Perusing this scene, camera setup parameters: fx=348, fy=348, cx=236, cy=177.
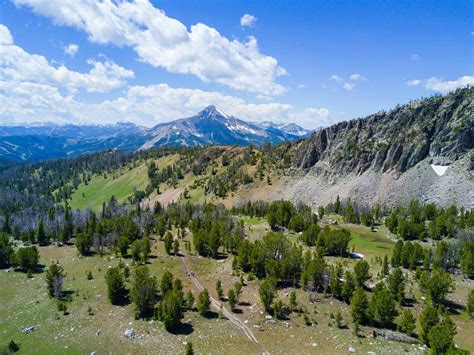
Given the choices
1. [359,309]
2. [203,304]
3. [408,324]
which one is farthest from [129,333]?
[408,324]

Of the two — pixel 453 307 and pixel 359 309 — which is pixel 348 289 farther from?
pixel 453 307

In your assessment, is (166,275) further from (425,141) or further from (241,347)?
(425,141)

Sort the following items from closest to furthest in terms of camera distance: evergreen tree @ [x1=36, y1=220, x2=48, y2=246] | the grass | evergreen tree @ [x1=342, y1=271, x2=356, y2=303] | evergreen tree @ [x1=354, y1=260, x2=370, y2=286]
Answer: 1. the grass
2. evergreen tree @ [x1=342, y1=271, x2=356, y2=303]
3. evergreen tree @ [x1=354, y1=260, x2=370, y2=286]
4. evergreen tree @ [x1=36, y1=220, x2=48, y2=246]

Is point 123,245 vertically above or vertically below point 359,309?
below

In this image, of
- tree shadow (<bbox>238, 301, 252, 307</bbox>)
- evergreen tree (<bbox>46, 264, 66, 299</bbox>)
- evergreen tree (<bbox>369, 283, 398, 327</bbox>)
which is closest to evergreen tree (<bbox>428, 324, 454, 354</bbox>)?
evergreen tree (<bbox>369, 283, 398, 327</bbox>)

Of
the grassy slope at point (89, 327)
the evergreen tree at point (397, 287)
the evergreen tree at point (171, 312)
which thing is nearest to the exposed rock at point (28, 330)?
the grassy slope at point (89, 327)

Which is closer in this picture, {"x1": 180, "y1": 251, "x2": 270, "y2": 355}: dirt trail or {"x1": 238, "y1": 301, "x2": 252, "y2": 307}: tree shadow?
Answer: {"x1": 180, "y1": 251, "x2": 270, "y2": 355}: dirt trail

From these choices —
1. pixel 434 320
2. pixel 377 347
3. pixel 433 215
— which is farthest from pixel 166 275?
pixel 433 215

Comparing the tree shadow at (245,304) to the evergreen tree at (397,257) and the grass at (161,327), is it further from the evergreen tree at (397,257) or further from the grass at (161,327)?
the evergreen tree at (397,257)

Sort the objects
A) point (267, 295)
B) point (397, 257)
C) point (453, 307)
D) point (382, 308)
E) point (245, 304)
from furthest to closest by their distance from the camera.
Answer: point (397, 257)
point (245, 304)
point (453, 307)
point (267, 295)
point (382, 308)

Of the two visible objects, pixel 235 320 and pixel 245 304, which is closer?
pixel 235 320

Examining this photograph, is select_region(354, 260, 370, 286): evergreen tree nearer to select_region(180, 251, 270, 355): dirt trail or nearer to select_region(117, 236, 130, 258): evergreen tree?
select_region(180, 251, 270, 355): dirt trail
